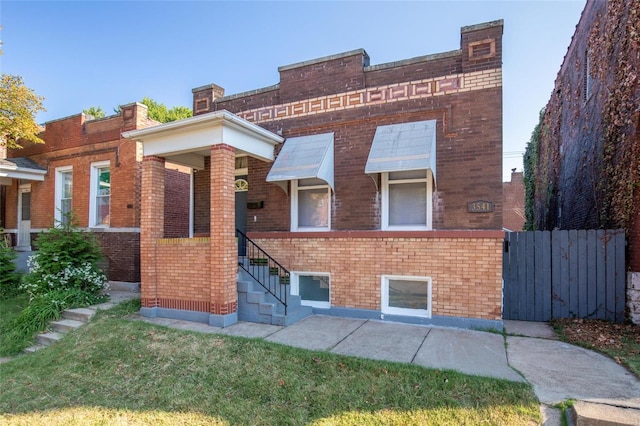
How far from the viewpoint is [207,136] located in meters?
6.79

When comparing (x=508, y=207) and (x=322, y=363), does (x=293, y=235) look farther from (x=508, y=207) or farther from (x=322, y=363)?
(x=508, y=207)

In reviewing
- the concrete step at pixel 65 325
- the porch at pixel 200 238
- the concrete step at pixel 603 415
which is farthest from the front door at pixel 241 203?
the concrete step at pixel 603 415

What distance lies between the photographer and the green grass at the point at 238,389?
3.73 meters

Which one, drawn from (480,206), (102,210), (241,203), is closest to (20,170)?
(102,210)

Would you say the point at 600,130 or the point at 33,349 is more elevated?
the point at 600,130

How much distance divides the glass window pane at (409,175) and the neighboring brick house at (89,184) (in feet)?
24.9

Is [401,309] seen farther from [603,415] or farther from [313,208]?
[603,415]

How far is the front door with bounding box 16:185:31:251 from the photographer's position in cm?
1319

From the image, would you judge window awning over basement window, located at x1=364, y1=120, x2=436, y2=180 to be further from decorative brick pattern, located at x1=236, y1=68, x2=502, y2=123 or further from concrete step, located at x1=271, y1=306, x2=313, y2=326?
concrete step, located at x1=271, y1=306, x2=313, y2=326

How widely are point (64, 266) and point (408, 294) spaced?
8.18m

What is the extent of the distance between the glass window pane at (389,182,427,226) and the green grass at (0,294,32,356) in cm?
759

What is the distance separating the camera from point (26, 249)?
12945 millimetres

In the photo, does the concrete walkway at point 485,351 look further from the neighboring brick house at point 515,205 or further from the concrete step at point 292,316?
the neighboring brick house at point 515,205

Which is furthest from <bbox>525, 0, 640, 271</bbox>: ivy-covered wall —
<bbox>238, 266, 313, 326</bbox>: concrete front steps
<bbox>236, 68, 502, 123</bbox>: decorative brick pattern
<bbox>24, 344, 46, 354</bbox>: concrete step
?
<bbox>24, 344, 46, 354</bbox>: concrete step
